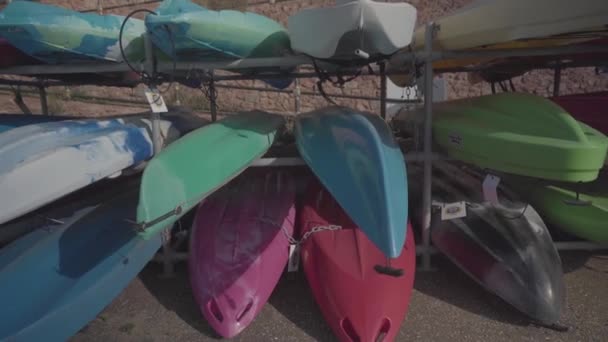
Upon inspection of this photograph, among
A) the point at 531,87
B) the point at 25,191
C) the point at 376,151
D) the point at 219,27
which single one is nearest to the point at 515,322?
the point at 376,151

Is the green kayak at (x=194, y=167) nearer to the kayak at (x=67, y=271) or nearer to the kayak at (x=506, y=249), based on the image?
the kayak at (x=67, y=271)

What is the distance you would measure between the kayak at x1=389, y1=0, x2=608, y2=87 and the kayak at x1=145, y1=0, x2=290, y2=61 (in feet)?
3.23

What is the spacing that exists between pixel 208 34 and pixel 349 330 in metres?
1.87

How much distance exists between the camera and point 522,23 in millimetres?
2420

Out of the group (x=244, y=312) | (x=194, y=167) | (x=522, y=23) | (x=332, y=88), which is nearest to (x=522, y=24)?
(x=522, y=23)

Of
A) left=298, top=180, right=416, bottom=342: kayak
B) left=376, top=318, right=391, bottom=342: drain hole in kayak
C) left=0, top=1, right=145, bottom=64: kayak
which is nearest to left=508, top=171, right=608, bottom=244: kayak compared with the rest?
left=298, top=180, right=416, bottom=342: kayak

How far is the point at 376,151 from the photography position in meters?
2.38

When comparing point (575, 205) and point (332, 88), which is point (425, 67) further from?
point (332, 88)

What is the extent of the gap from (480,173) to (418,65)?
121 cm

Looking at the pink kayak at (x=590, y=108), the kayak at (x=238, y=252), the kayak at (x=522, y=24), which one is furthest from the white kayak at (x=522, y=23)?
the kayak at (x=238, y=252)

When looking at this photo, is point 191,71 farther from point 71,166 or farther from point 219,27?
point 71,166

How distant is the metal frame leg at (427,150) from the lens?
109 inches

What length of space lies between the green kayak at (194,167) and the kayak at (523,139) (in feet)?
4.23

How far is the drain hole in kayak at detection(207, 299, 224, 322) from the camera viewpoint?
2.24 meters
